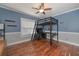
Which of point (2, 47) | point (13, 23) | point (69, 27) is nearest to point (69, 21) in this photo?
point (69, 27)

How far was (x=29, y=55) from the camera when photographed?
1157 millimetres

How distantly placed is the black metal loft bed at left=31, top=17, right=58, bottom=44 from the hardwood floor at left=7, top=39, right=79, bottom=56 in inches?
3.0

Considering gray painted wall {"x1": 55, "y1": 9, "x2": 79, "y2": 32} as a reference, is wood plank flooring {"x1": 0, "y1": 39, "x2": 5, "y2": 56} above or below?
below

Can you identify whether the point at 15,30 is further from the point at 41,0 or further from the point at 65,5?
the point at 65,5

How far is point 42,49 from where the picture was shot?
3.84 feet

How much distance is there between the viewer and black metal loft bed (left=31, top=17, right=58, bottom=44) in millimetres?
1169

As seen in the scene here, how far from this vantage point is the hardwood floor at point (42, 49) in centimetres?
115

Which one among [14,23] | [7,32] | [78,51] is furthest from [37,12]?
[78,51]

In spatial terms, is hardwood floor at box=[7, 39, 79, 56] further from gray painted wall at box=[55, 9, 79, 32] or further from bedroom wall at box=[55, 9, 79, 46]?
gray painted wall at box=[55, 9, 79, 32]

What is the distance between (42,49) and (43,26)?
0.96 ft

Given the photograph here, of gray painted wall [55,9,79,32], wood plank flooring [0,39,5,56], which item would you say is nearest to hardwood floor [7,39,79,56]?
wood plank flooring [0,39,5,56]

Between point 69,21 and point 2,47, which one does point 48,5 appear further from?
point 2,47

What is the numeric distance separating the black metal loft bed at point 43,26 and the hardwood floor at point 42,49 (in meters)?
0.08

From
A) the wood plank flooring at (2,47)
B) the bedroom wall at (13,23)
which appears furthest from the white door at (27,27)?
the wood plank flooring at (2,47)
